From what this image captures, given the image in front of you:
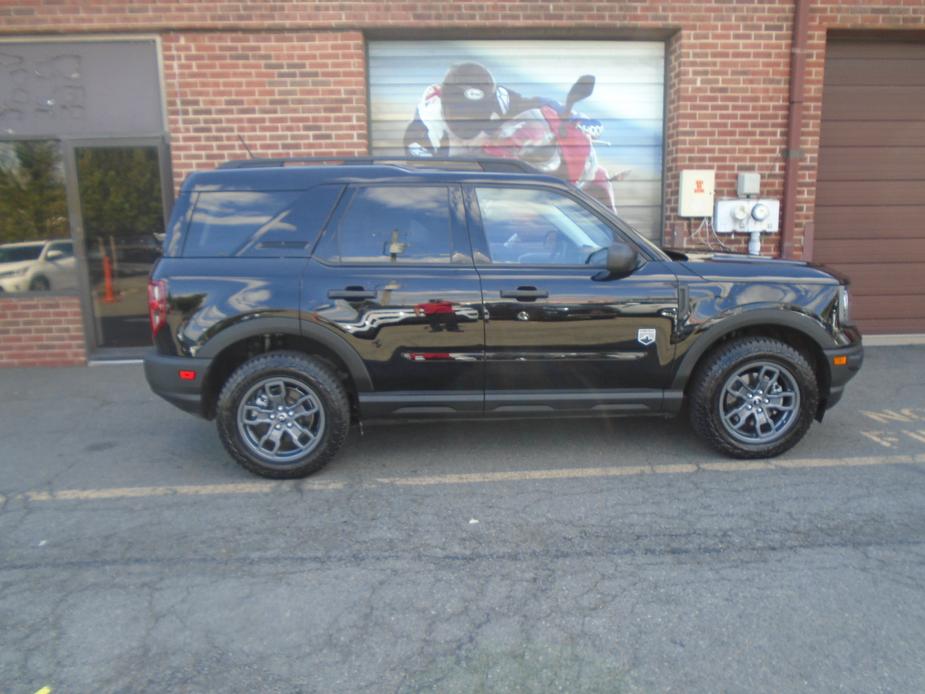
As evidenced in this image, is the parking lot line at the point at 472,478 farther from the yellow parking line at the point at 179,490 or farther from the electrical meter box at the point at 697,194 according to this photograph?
the electrical meter box at the point at 697,194

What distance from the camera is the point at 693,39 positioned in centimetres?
741

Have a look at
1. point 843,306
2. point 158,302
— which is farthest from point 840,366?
point 158,302

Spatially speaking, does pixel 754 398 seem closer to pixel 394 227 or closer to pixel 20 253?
pixel 394 227

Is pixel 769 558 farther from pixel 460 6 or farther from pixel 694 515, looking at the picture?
pixel 460 6

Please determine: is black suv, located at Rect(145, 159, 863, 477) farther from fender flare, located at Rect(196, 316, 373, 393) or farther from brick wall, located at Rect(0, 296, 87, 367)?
brick wall, located at Rect(0, 296, 87, 367)

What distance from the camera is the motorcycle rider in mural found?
7.75 m

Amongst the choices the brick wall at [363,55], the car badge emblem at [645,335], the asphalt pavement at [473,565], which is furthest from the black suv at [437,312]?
the brick wall at [363,55]

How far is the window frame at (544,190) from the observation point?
423cm

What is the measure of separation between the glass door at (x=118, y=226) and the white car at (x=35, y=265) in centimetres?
22

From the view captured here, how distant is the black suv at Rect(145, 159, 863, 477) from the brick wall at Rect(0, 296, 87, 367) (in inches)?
158

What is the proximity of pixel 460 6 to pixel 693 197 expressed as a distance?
10.7 ft

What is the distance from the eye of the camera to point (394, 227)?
13.9 feet

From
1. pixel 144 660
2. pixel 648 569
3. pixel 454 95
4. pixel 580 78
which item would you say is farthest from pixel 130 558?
Result: pixel 580 78

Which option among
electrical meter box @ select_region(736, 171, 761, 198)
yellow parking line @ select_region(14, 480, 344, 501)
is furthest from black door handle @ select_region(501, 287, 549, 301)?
electrical meter box @ select_region(736, 171, 761, 198)
